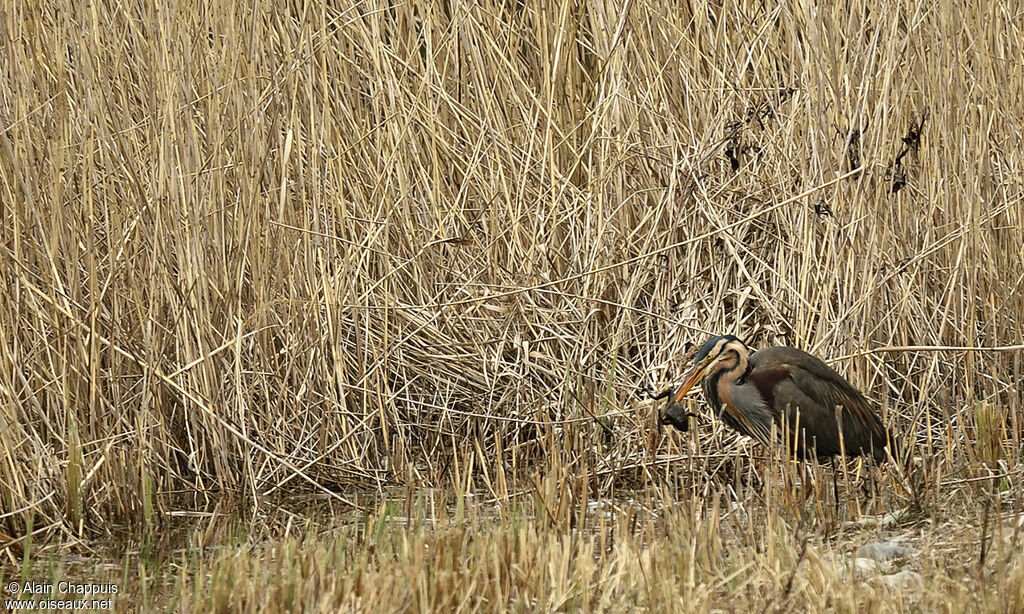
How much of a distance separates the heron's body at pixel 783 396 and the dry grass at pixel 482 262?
17cm

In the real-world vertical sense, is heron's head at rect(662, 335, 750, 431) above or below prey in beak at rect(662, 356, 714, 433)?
above

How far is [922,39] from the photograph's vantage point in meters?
4.20

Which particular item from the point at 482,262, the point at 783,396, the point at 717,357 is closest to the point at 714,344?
the point at 717,357

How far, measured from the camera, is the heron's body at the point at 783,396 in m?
3.60

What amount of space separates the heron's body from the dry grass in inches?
6.5

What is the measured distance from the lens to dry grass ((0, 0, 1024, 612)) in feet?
11.5

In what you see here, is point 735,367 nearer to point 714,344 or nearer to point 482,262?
point 714,344

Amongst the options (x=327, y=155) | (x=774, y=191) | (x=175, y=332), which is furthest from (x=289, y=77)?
(x=774, y=191)

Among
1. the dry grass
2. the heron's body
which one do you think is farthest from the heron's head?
the dry grass

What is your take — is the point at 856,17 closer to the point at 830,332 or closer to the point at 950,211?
the point at 950,211

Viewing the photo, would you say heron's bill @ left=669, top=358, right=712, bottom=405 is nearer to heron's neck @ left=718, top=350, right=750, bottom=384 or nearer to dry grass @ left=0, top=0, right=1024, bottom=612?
heron's neck @ left=718, top=350, right=750, bottom=384

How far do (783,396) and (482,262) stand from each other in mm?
1182

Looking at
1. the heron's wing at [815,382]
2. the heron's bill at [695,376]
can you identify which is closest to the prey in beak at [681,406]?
the heron's bill at [695,376]

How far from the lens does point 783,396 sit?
3586mm
